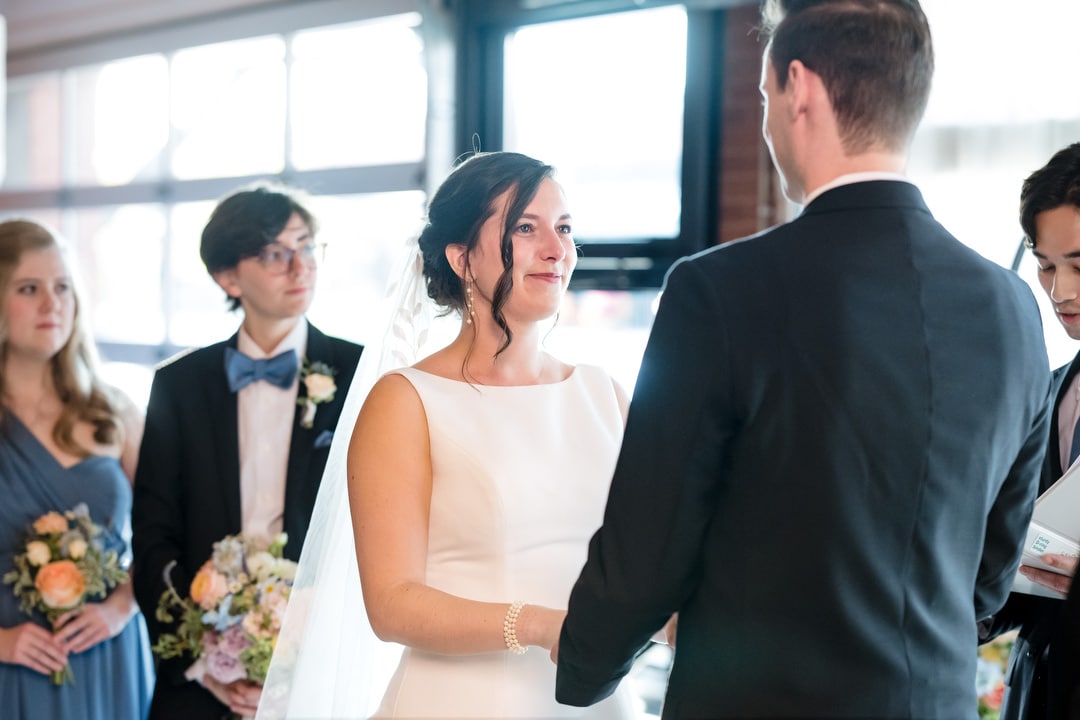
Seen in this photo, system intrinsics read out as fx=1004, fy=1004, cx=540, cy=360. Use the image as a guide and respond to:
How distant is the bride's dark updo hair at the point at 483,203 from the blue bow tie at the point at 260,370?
0.78m

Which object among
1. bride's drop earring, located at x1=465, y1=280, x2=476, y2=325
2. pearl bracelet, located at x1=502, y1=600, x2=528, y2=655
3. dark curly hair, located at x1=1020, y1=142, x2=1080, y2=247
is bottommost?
pearl bracelet, located at x1=502, y1=600, x2=528, y2=655

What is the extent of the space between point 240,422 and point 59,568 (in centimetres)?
61

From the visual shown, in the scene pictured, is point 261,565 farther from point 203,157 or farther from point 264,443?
point 203,157

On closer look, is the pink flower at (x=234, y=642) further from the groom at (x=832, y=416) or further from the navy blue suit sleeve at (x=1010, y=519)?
the navy blue suit sleeve at (x=1010, y=519)

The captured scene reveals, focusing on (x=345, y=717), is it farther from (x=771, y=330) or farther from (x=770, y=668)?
(x=771, y=330)

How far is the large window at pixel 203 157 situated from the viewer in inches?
202

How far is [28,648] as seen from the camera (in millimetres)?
2648

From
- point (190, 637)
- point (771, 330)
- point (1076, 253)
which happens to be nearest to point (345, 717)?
point (190, 637)

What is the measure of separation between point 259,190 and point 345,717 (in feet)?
4.71

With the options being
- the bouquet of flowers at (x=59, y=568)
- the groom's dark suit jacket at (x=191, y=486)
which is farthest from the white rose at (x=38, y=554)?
the groom's dark suit jacket at (x=191, y=486)

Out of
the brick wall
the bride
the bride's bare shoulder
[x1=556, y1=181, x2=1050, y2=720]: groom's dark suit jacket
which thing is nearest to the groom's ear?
the bride

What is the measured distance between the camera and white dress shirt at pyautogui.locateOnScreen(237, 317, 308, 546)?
2.56 metres

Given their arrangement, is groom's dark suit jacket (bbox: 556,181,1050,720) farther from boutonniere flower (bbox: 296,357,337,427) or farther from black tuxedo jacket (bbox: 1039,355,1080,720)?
boutonniere flower (bbox: 296,357,337,427)

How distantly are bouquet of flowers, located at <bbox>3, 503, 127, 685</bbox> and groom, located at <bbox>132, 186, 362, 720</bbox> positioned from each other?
182 millimetres
